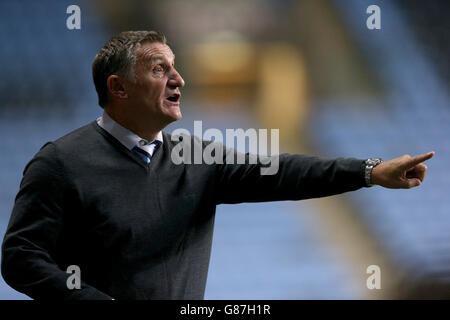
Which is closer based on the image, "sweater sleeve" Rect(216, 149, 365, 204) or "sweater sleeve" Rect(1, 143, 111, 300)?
"sweater sleeve" Rect(1, 143, 111, 300)

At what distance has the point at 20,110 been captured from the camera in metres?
3.54

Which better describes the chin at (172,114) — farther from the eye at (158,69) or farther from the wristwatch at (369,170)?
the wristwatch at (369,170)

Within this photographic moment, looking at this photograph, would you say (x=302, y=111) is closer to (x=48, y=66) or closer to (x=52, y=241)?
(x=48, y=66)

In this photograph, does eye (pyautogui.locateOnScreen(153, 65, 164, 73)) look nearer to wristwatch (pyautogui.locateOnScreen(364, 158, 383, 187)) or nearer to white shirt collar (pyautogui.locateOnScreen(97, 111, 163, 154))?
white shirt collar (pyautogui.locateOnScreen(97, 111, 163, 154))

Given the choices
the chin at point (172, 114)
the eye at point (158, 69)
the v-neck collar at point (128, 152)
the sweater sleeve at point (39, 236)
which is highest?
the eye at point (158, 69)

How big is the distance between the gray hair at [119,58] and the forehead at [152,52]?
2cm

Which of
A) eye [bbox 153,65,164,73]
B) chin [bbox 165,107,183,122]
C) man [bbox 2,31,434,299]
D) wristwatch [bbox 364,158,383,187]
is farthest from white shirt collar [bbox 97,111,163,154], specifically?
wristwatch [bbox 364,158,383,187]

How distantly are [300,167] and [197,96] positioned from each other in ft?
5.71

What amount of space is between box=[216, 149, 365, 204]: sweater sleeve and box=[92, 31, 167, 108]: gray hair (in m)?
0.43

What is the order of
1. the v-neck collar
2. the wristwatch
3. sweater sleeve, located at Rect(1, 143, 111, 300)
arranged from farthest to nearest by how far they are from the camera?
1. the v-neck collar
2. the wristwatch
3. sweater sleeve, located at Rect(1, 143, 111, 300)

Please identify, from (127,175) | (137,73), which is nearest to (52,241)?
(127,175)

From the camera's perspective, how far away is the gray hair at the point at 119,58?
6.39 ft

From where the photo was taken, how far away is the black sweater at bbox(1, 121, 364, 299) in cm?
170

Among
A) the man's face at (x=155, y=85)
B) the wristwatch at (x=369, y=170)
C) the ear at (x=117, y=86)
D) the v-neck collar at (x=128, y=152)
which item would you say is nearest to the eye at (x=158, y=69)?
the man's face at (x=155, y=85)
